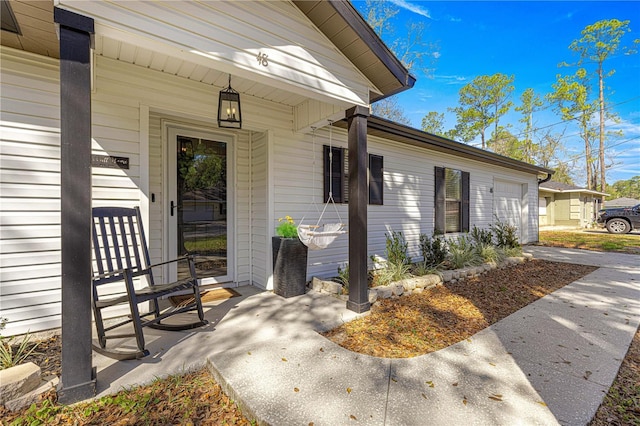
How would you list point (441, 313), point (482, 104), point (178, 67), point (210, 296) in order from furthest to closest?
point (482, 104) → point (210, 296) → point (441, 313) → point (178, 67)

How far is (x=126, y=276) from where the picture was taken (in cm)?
201

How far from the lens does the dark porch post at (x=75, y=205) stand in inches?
63.0

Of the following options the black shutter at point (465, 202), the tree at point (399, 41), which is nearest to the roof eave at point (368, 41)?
the black shutter at point (465, 202)

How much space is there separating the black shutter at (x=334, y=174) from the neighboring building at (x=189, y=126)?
0.08ft

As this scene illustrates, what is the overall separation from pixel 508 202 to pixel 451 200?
10.6 feet

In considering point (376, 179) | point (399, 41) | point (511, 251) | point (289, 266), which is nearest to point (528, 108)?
point (399, 41)

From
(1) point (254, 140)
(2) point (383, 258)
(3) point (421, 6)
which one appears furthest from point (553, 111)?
(1) point (254, 140)

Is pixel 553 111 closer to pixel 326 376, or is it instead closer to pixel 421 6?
pixel 421 6

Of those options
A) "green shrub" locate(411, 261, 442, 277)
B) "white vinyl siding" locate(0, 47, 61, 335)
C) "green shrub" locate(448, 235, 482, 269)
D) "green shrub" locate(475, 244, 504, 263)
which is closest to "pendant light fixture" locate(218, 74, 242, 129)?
"white vinyl siding" locate(0, 47, 61, 335)

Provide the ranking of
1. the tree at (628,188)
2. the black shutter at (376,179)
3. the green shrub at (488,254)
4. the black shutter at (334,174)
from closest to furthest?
the black shutter at (334,174), the black shutter at (376,179), the green shrub at (488,254), the tree at (628,188)

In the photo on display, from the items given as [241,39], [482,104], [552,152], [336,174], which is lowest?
[336,174]

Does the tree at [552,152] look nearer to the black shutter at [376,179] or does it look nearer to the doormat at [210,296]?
the black shutter at [376,179]

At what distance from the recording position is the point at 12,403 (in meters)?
1.58

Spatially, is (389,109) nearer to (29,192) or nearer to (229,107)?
(229,107)
